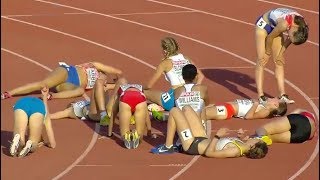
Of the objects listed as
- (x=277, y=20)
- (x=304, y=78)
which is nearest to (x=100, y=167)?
(x=277, y=20)

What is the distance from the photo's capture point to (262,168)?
472 inches

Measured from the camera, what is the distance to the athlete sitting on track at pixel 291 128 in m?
12.6

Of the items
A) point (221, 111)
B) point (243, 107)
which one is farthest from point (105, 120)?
point (243, 107)

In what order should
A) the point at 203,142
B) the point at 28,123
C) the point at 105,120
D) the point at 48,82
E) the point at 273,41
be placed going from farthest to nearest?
the point at 48,82 → the point at 273,41 → the point at 105,120 → the point at 28,123 → the point at 203,142

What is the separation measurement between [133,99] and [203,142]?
39.5 inches

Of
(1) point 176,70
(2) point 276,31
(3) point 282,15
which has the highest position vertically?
(3) point 282,15

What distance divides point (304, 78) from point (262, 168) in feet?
13.5

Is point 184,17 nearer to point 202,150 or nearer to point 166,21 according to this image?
A: point 166,21

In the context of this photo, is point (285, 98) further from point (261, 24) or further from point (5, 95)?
point (5, 95)

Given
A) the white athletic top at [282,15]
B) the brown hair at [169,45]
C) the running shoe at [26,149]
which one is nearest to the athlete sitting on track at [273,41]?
the white athletic top at [282,15]

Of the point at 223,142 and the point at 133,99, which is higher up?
the point at 133,99

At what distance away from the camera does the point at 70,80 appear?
15.0 metres

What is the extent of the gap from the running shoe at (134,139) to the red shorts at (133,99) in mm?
257

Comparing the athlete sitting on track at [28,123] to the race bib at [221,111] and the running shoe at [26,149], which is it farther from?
the race bib at [221,111]
